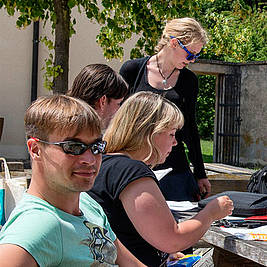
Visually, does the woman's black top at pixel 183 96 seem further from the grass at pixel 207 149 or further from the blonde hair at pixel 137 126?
the grass at pixel 207 149

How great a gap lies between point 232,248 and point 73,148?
3.06 ft

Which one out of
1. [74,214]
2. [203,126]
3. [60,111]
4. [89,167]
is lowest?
[203,126]

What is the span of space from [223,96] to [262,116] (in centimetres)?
105

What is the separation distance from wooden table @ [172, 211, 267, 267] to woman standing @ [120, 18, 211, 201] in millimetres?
558

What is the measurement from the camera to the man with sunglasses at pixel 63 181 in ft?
5.16

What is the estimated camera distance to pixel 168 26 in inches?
138

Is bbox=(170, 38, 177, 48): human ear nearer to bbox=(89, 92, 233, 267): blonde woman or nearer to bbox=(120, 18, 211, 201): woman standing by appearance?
A: bbox=(120, 18, 211, 201): woman standing

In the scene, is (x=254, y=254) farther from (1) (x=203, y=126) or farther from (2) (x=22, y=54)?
(1) (x=203, y=126)

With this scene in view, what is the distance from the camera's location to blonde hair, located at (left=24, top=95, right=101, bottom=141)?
5.52ft

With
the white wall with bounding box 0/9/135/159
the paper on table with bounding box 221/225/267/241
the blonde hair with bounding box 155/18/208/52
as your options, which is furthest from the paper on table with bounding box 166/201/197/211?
the white wall with bounding box 0/9/135/159

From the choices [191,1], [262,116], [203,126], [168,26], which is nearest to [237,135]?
[262,116]

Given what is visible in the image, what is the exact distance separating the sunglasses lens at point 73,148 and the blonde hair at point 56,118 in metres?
0.04

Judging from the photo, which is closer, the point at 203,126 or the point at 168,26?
the point at 168,26

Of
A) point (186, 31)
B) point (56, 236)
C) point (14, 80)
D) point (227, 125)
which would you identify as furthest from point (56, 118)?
point (227, 125)
